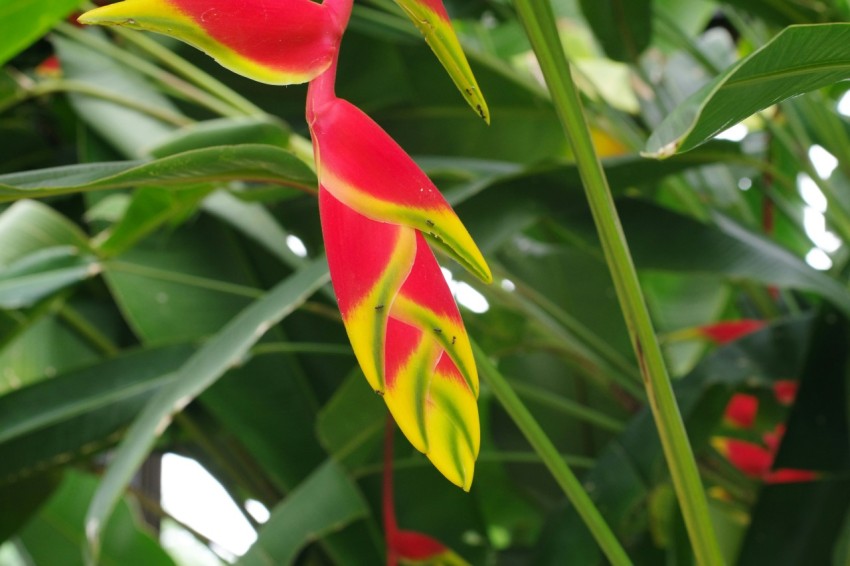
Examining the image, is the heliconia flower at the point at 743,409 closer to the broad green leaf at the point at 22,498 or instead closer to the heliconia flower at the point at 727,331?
the heliconia flower at the point at 727,331

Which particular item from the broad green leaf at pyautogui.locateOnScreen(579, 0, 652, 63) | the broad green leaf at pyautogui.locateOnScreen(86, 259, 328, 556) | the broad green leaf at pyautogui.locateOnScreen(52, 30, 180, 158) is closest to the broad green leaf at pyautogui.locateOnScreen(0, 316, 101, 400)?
the broad green leaf at pyautogui.locateOnScreen(52, 30, 180, 158)

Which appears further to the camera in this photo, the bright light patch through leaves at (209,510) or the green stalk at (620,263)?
the bright light patch through leaves at (209,510)

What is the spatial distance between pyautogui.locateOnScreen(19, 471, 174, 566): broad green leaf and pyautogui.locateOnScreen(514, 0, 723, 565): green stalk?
0.39 metres

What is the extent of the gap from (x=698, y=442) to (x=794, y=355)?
6cm

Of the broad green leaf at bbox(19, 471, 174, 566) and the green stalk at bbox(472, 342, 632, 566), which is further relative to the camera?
the broad green leaf at bbox(19, 471, 174, 566)

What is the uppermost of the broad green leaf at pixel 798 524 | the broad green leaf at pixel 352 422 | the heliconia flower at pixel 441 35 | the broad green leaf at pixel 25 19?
the broad green leaf at pixel 25 19

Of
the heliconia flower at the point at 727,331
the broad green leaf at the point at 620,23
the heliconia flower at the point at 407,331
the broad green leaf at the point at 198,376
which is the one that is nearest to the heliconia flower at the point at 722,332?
the heliconia flower at the point at 727,331

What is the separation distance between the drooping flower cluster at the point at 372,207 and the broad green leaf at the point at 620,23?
1.16 ft

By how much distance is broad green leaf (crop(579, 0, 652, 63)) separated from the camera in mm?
490

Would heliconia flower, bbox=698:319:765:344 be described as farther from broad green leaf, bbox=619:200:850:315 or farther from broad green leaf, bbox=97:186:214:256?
broad green leaf, bbox=97:186:214:256

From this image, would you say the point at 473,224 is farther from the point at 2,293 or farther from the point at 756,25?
the point at 756,25

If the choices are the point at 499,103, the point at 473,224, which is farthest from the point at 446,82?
the point at 473,224

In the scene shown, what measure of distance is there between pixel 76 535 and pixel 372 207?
51cm

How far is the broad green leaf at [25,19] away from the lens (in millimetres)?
320
